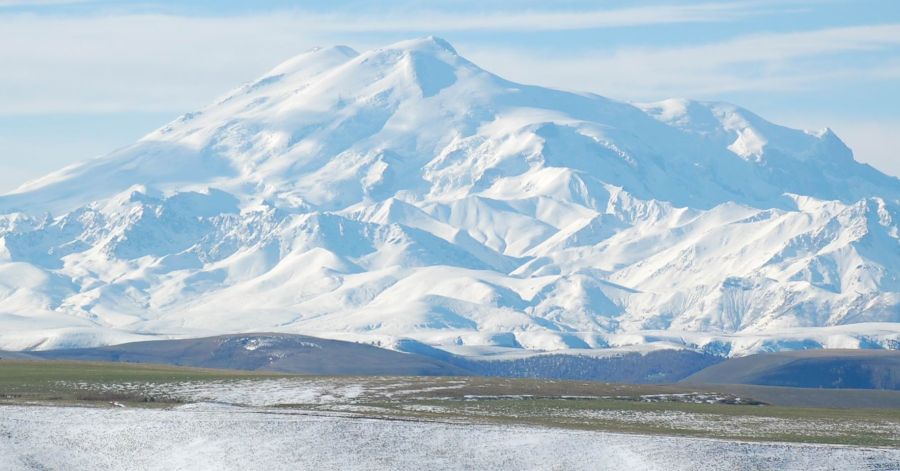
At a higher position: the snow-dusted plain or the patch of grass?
the patch of grass

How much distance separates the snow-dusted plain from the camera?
85688 millimetres

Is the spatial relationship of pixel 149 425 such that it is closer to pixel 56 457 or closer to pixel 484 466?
pixel 56 457

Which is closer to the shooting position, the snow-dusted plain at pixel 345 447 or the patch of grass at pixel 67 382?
the snow-dusted plain at pixel 345 447

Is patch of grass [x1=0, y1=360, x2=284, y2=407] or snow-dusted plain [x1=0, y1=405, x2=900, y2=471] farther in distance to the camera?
patch of grass [x1=0, y1=360, x2=284, y2=407]

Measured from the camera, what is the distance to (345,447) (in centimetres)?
8888

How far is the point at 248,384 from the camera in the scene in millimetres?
135125

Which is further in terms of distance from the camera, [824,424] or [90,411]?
[824,424]

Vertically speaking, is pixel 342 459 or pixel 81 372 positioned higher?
pixel 81 372

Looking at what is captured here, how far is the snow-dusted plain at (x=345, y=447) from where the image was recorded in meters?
85.7

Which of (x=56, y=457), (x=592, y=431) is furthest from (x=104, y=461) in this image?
(x=592, y=431)

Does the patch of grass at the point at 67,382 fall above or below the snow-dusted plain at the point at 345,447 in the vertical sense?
above

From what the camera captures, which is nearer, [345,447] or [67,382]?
[345,447]

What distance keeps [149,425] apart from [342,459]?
39.6 ft

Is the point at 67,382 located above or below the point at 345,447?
above
